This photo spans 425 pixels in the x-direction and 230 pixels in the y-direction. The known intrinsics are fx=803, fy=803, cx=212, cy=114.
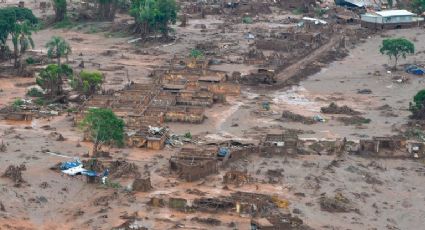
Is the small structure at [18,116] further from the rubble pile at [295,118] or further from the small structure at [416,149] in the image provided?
the small structure at [416,149]

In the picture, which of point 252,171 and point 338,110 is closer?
point 252,171

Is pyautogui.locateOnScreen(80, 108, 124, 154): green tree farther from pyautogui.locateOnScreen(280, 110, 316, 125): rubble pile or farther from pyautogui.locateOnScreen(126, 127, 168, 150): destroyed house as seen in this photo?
pyautogui.locateOnScreen(280, 110, 316, 125): rubble pile

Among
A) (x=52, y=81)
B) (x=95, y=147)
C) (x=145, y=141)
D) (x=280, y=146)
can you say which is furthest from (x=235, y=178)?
(x=52, y=81)

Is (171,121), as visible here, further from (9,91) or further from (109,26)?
(109,26)

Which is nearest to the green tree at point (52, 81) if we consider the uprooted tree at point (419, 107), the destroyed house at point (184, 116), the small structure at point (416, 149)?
the destroyed house at point (184, 116)

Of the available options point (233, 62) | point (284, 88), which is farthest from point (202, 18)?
point (284, 88)

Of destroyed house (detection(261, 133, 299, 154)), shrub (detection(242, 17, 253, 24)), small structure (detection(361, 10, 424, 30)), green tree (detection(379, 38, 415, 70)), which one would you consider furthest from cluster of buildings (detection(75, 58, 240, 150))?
small structure (detection(361, 10, 424, 30))

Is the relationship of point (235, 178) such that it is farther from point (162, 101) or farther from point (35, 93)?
point (35, 93)
